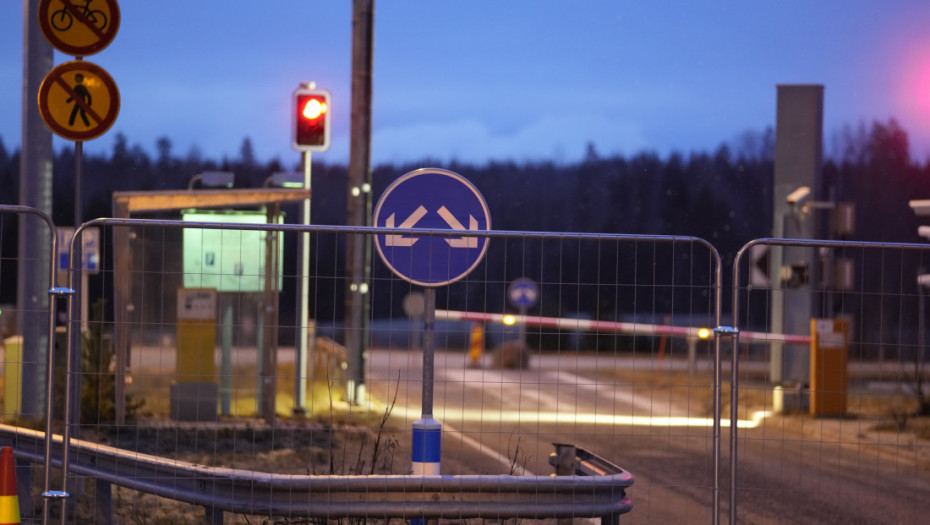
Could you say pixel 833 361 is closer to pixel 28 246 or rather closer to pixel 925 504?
pixel 925 504

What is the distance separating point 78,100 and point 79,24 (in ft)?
1.69

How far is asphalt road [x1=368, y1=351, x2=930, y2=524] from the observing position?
8.19m

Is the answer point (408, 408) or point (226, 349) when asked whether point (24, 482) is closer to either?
point (408, 408)

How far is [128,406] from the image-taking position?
12.5 meters

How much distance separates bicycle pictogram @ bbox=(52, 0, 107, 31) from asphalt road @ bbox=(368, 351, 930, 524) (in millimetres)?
2985

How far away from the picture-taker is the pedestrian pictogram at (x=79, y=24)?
7.96 m

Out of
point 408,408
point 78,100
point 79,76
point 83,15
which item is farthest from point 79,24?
point 408,408

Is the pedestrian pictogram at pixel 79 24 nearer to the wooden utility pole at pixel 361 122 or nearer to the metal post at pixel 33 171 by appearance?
the metal post at pixel 33 171

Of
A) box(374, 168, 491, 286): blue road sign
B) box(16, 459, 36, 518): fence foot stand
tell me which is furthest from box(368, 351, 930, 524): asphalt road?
box(16, 459, 36, 518): fence foot stand

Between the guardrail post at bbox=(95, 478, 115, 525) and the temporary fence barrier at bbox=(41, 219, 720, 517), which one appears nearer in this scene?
the temporary fence barrier at bbox=(41, 219, 720, 517)

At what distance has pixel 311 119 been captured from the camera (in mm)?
15477

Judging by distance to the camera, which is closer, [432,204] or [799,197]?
[432,204]

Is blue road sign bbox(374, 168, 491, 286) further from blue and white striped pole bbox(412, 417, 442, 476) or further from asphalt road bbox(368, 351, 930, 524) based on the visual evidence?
blue and white striped pole bbox(412, 417, 442, 476)

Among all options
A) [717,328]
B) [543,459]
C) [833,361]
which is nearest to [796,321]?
[833,361]
